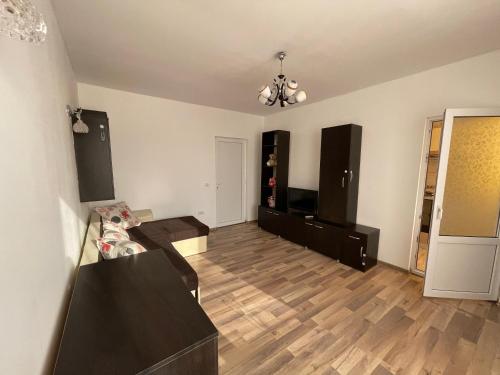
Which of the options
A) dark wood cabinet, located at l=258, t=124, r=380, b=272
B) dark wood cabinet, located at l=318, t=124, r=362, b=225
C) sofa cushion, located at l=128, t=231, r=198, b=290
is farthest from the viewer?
dark wood cabinet, located at l=318, t=124, r=362, b=225

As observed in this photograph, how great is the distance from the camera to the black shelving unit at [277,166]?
4.48 m

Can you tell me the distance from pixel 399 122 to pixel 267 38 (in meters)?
2.21

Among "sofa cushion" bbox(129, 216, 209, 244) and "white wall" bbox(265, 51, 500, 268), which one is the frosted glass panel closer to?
"white wall" bbox(265, 51, 500, 268)

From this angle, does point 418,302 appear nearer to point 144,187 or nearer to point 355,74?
point 355,74

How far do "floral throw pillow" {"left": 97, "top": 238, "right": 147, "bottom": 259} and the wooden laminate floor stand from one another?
1030 mm

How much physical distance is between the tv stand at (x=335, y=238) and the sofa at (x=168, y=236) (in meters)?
1.63

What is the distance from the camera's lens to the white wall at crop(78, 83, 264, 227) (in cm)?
353

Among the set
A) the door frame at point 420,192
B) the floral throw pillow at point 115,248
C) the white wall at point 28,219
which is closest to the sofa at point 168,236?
the floral throw pillow at point 115,248

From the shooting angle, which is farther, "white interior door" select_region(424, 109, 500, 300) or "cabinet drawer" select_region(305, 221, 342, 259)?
"cabinet drawer" select_region(305, 221, 342, 259)

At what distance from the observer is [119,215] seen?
124 inches

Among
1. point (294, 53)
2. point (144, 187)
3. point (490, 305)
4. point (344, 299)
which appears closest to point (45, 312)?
point (344, 299)

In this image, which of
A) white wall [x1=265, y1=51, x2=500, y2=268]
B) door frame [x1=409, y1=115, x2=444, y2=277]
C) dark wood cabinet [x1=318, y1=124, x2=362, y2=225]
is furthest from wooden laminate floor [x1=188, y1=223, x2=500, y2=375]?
A: dark wood cabinet [x1=318, y1=124, x2=362, y2=225]

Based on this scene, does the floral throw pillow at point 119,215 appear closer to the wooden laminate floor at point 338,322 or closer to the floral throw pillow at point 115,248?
the wooden laminate floor at point 338,322

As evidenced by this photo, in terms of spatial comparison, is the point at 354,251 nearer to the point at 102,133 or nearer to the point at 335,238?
the point at 335,238
